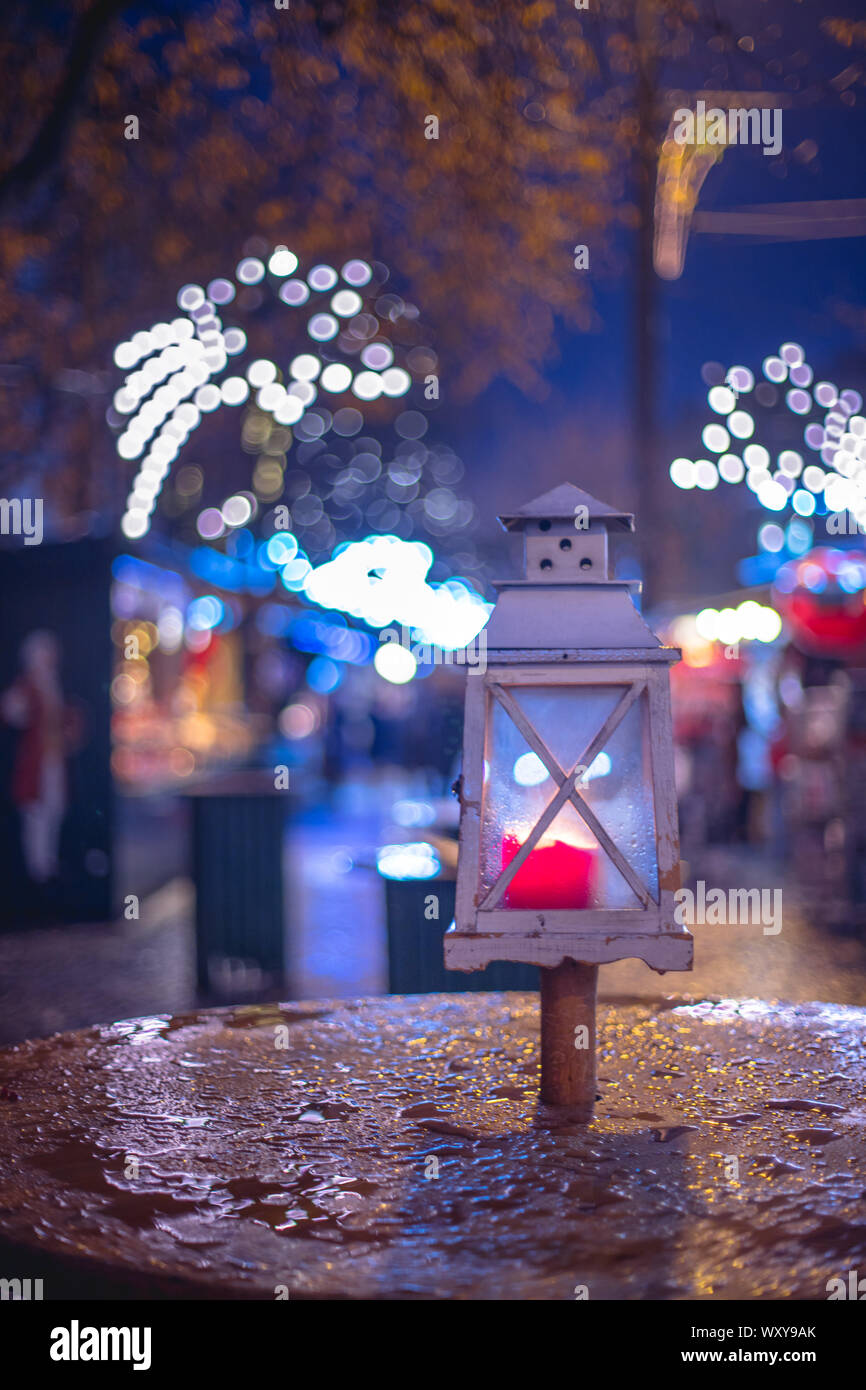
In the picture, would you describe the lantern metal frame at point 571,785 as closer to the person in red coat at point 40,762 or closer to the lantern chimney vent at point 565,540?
the lantern chimney vent at point 565,540

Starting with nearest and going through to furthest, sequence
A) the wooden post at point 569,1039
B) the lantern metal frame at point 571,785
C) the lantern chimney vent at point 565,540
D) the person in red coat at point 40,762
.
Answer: the lantern metal frame at point 571,785 < the wooden post at point 569,1039 < the lantern chimney vent at point 565,540 < the person in red coat at point 40,762

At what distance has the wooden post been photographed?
10.5 ft

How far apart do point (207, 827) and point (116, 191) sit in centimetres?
859

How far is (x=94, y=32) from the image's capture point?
31.4 ft

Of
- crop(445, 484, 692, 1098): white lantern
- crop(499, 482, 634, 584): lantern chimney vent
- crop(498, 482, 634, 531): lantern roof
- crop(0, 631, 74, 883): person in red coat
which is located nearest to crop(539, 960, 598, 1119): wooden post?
crop(445, 484, 692, 1098): white lantern

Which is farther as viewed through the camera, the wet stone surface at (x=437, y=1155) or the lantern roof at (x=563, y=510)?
the lantern roof at (x=563, y=510)

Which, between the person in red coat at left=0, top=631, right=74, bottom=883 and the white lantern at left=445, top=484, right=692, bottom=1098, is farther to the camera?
the person in red coat at left=0, top=631, right=74, bottom=883

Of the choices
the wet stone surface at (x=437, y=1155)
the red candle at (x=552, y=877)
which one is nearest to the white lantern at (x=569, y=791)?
the red candle at (x=552, y=877)

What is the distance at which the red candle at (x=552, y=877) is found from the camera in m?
3.03

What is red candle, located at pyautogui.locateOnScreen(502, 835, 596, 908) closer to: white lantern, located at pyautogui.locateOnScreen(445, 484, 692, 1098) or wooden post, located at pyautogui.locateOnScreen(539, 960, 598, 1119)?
white lantern, located at pyautogui.locateOnScreen(445, 484, 692, 1098)

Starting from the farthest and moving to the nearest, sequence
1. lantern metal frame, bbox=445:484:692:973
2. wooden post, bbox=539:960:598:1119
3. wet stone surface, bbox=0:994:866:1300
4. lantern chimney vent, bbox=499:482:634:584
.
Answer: lantern chimney vent, bbox=499:482:634:584, wooden post, bbox=539:960:598:1119, lantern metal frame, bbox=445:484:692:973, wet stone surface, bbox=0:994:866:1300

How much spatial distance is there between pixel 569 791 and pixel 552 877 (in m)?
0.21

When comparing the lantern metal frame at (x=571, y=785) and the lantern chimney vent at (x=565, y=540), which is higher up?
the lantern chimney vent at (x=565, y=540)

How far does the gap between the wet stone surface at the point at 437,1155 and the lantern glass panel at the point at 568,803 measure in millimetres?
579
